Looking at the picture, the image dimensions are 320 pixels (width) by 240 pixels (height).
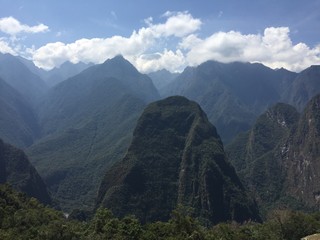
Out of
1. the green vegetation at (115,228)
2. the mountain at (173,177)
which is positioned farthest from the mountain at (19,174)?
the green vegetation at (115,228)

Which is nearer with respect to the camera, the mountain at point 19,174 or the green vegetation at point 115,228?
the green vegetation at point 115,228

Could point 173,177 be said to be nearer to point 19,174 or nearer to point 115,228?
point 19,174

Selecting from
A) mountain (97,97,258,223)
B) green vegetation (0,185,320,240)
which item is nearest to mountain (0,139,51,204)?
mountain (97,97,258,223)

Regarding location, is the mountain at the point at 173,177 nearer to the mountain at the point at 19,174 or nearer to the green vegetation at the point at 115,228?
the mountain at the point at 19,174

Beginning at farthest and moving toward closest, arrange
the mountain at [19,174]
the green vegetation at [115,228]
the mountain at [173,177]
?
the mountain at [19,174] → the mountain at [173,177] → the green vegetation at [115,228]

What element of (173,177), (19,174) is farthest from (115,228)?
(19,174)

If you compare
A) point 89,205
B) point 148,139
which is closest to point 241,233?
point 148,139
